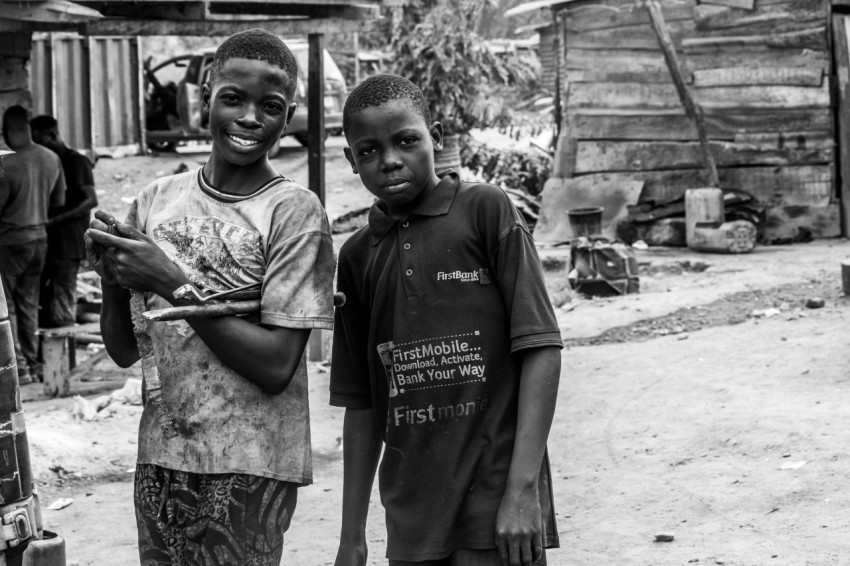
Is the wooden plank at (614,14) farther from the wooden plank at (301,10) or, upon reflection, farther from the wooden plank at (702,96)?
the wooden plank at (301,10)

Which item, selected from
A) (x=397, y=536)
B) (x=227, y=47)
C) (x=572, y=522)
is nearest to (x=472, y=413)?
(x=397, y=536)

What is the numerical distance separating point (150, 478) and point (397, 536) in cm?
52

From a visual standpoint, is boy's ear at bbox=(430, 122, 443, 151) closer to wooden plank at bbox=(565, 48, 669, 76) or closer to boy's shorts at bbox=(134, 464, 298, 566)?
boy's shorts at bbox=(134, 464, 298, 566)

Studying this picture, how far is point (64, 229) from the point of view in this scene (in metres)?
9.41

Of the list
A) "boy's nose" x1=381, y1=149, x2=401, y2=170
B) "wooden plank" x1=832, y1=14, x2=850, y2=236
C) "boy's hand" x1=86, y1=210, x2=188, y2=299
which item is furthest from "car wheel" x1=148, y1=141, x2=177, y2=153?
"boy's hand" x1=86, y1=210, x2=188, y2=299

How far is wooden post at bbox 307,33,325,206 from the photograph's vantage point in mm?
9117

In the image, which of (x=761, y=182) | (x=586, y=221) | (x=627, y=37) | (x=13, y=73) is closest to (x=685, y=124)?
(x=761, y=182)

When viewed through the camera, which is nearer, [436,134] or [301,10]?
[436,134]

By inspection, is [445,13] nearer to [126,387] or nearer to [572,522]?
[126,387]

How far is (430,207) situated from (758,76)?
34.5 ft

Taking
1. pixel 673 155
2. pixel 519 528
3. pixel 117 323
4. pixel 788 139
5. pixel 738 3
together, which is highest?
pixel 738 3

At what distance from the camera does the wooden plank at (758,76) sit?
1179cm

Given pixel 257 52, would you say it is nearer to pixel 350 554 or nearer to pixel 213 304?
pixel 213 304

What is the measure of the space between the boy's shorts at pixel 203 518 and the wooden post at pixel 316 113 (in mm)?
6852
